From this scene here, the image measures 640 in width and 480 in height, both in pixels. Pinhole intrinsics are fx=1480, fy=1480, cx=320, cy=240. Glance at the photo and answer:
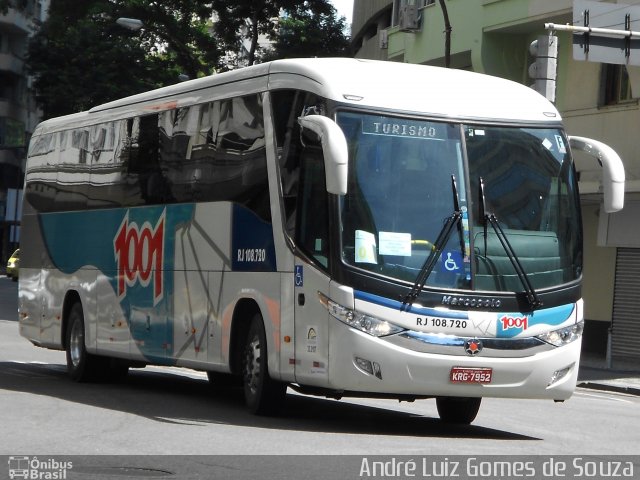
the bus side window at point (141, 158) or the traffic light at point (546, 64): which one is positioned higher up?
the traffic light at point (546, 64)

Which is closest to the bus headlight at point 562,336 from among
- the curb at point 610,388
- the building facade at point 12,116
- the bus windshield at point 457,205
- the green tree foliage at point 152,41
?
the bus windshield at point 457,205

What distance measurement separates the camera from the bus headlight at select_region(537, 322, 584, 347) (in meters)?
13.6

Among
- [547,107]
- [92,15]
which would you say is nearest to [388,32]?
[92,15]

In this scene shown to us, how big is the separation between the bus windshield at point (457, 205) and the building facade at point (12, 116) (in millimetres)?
71343

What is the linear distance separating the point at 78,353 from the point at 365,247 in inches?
308

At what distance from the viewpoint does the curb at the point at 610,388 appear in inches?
924

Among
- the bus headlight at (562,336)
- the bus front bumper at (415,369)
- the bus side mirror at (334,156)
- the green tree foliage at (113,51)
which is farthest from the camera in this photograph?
the green tree foliage at (113,51)

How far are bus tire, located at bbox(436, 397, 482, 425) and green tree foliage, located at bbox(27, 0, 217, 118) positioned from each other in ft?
112

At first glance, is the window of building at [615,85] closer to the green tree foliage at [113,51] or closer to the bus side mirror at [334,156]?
the bus side mirror at [334,156]

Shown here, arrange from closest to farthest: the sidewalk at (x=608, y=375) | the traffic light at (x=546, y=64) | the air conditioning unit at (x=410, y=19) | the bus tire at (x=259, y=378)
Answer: the bus tire at (x=259, y=378)
the traffic light at (x=546, y=64)
the sidewalk at (x=608, y=375)
the air conditioning unit at (x=410, y=19)

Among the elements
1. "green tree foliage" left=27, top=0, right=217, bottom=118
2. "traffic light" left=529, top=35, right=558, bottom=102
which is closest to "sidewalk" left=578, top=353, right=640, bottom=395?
"traffic light" left=529, top=35, right=558, bottom=102

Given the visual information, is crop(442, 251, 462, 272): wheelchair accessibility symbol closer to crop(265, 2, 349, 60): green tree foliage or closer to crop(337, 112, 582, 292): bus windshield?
crop(337, 112, 582, 292): bus windshield

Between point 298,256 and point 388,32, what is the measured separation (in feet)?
87.1

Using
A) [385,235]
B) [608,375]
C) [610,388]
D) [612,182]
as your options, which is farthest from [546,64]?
[385,235]
